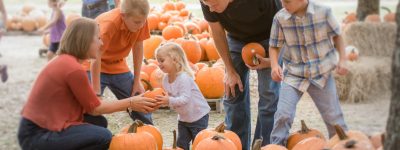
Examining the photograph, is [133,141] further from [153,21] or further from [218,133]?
[153,21]

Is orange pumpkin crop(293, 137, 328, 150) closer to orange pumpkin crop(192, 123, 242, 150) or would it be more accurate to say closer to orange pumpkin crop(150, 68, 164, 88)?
orange pumpkin crop(192, 123, 242, 150)

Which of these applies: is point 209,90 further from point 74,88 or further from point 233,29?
point 74,88

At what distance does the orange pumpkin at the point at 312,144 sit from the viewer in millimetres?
3504

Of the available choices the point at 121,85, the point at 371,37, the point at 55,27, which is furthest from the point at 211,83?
the point at 55,27

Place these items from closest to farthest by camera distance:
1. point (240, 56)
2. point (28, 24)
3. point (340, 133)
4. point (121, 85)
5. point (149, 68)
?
point (340, 133) → point (240, 56) → point (121, 85) → point (149, 68) → point (28, 24)

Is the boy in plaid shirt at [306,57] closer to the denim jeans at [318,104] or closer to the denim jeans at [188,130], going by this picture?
the denim jeans at [318,104]

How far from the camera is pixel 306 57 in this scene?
12.9 ft

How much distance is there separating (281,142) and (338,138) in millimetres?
702

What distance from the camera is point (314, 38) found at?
3895 millimetres

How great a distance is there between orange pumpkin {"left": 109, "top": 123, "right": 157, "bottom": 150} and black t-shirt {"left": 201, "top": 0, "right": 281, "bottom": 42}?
99 centimetres

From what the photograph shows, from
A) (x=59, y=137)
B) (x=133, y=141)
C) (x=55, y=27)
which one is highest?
(x=59, y=137)

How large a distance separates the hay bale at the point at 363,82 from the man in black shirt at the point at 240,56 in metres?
Answer: 3.01

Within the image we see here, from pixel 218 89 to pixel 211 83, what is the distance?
0.32 feet

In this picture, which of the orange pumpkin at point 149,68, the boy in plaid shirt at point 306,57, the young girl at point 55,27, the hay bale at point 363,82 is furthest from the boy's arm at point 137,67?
the young girl at point 55,27
